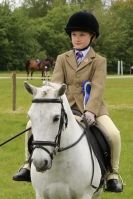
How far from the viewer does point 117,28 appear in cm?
6850

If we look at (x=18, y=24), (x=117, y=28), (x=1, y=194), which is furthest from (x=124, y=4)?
(x=1, y=194)

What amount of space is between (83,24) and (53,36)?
6073 cm

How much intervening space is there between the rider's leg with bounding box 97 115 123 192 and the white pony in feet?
1.35

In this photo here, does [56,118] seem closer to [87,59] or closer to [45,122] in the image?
[45,122]

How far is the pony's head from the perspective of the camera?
395 centimetres

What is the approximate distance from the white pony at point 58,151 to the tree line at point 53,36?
5506cm

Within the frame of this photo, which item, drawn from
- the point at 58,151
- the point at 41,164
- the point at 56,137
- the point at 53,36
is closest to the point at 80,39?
the point at 58,151

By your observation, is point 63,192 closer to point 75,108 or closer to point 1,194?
point 75,108

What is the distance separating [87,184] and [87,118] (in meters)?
0.68

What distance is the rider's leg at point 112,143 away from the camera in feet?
17.4

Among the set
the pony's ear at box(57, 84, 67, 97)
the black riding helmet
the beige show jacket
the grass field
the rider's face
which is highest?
the black riding helmet

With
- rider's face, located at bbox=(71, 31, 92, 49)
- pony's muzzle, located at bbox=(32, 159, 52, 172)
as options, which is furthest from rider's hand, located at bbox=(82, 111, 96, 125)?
pony's muzzle, located at bbox=(32, 159, 52, 172)

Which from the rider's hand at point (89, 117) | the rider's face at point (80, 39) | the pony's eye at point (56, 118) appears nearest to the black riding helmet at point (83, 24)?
the rider's face at point (80, 39)

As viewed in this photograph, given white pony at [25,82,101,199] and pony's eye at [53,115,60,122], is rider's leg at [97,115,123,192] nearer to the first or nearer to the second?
white pony at [25,82,101,199]
